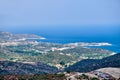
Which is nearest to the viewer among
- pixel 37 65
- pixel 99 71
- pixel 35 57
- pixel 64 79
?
pixel 64 79

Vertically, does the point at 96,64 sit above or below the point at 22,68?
above

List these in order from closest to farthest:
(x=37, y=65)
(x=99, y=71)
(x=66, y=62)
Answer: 1. (x=99, y=71)
2. (x=37, y=65)
3. (x=66, y=62)

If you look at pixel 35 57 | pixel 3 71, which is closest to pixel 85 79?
pixel 3 71

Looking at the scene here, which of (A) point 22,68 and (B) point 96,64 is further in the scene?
(A) point 22,68

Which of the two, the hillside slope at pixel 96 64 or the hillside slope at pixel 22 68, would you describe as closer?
the hillside slope at pixel 96 64

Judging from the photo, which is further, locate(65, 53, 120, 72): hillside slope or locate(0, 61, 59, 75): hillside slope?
locate(0, 61, 59, 75): hillside slope

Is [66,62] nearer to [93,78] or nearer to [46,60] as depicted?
[46,60]

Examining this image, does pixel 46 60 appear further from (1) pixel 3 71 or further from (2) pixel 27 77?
(2) pixel 27 77

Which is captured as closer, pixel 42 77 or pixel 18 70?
pixel 42 77

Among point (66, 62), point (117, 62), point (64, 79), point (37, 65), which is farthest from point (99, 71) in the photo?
point (66, 62)
